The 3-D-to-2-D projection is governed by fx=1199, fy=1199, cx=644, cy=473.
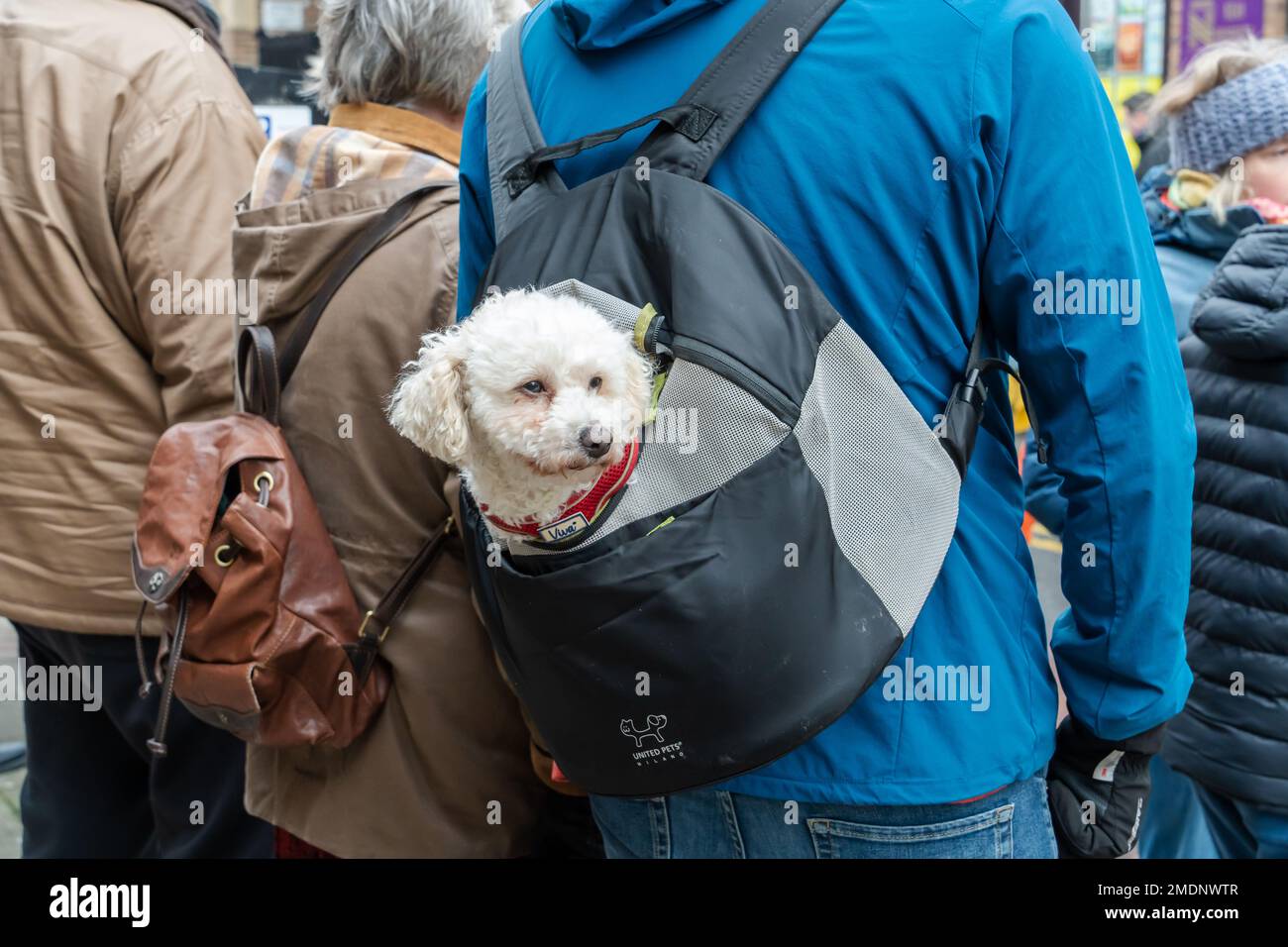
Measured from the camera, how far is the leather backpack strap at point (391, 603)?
2.33m

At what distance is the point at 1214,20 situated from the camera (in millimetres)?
13070

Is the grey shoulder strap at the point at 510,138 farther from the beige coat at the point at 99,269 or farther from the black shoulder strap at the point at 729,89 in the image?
the beige coat at the point at 99,269

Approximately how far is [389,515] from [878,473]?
1.14 metres

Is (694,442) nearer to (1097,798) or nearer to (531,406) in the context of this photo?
(531,406)

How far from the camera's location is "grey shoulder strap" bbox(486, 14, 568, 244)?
1764mm

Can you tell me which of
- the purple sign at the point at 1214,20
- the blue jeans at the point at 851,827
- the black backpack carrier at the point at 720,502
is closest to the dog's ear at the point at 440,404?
the black backpack carrier at the point at 720,502

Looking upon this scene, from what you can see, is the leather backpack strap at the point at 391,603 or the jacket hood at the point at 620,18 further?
the leather backpack strap at the point at 391,603

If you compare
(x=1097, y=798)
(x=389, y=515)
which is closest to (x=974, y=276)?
(x=1097, y=798)

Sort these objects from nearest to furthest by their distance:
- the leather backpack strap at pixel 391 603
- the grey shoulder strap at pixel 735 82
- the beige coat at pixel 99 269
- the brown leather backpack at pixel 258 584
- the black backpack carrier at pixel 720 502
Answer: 1. the black backpack carrier at pixel 720 502
2. the grey shoulder strap at pixel 735 82
3. the brown leather backpack at pixel 258 584
4. the leather backpack strap at pixel 391 603
5. the beige coat at pixel 99 269

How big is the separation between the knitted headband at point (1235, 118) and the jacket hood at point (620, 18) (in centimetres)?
220

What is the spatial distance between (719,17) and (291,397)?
1.19 m
